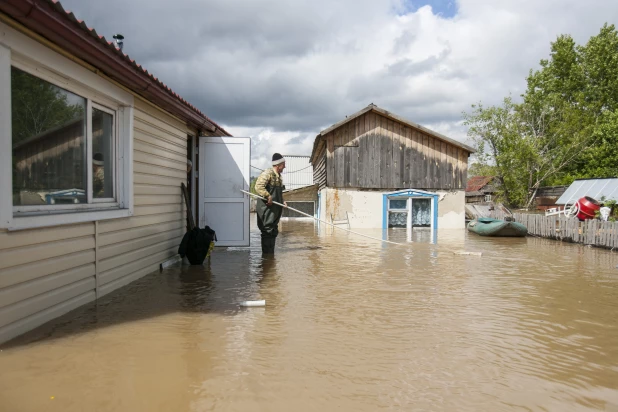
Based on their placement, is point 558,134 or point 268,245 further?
point 558,134

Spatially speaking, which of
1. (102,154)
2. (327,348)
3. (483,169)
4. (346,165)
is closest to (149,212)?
(102,154)

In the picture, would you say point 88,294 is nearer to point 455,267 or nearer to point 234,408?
point 234,408

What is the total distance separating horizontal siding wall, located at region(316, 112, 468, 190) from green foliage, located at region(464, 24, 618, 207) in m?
8.72

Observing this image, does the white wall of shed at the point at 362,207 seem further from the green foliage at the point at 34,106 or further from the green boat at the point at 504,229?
the green foliage at the point at 34,106

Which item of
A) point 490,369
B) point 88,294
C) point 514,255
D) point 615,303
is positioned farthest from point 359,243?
point 490,369

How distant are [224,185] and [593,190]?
18.4 metres

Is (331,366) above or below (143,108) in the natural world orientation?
below

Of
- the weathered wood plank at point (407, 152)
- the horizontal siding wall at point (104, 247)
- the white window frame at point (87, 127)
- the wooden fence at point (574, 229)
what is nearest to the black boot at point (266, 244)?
the horizontal siding wall at point (104, 247)

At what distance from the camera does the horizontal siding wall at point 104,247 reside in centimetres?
426

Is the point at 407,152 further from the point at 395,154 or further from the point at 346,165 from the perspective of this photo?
the point at 346,165

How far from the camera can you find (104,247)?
6035 millimetres

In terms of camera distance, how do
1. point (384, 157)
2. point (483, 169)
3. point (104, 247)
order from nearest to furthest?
1. point (104, 247)
2. point (384, 157)
3. point (483, 169)

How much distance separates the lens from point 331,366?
3828mm

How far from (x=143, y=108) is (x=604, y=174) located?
2926cm
